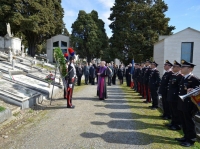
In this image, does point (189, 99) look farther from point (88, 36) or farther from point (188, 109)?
point (88, 36)

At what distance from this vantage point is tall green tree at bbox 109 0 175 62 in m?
27.9

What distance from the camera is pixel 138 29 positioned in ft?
96.1

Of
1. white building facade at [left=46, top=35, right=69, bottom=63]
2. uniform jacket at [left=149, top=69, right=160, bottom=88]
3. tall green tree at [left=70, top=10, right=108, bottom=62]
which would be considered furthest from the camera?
white building facade at [left=46, top=35, right=69, bottom=63]

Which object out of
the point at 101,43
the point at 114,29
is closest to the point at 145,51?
the point at 114,29

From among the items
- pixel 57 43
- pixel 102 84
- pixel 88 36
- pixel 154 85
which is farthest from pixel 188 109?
pixel 57 43

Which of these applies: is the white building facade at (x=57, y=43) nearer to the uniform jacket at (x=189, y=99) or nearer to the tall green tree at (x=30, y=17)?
the tall green tree at (x=30, y=17)

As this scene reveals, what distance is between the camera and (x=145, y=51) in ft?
92.1

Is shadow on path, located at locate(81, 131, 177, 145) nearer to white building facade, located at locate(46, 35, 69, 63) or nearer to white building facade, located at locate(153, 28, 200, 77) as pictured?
white building facade, located at locate(153, 28, 200, 77)

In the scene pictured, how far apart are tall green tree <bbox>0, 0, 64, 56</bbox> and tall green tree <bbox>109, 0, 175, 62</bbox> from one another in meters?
12.4

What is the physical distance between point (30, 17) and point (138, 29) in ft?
58.4

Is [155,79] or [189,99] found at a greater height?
[155,79]

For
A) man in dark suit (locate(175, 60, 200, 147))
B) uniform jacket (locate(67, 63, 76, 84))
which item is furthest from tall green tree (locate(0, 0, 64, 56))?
man in dark suit (locate(175, 60, 200, 147))

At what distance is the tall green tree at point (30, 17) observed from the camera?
92.0ft

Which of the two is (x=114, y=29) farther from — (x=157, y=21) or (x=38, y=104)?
(x=38, y=104)
